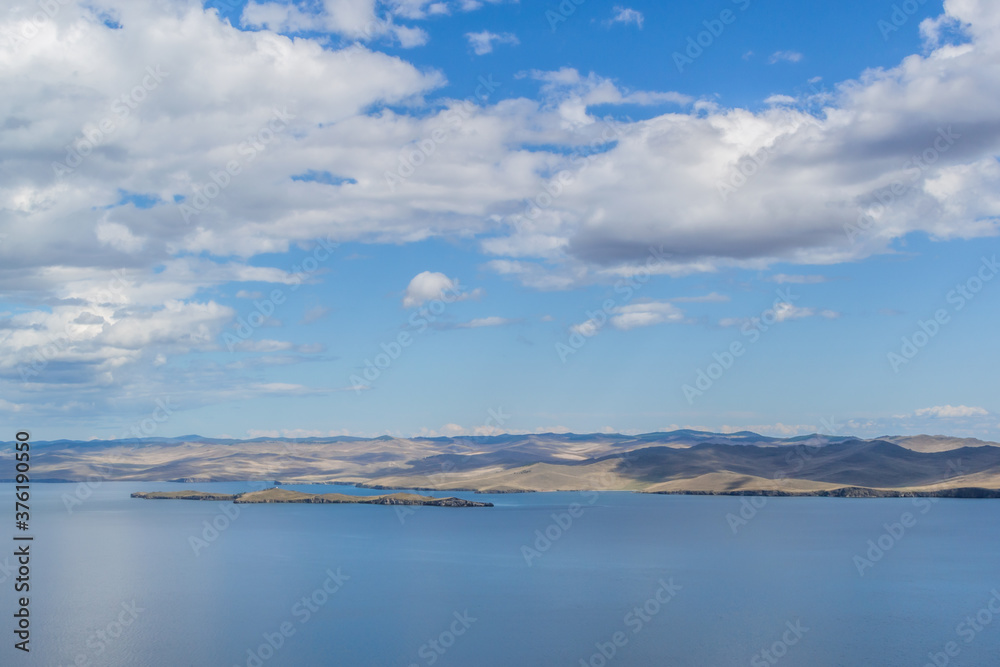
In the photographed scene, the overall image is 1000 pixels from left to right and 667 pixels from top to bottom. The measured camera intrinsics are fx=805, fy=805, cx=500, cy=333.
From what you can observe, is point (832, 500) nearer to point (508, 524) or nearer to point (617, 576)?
point (508, 524)

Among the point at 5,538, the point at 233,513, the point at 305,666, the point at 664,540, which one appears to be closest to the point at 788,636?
the point at 305,666

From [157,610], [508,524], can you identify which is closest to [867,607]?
[157,610]

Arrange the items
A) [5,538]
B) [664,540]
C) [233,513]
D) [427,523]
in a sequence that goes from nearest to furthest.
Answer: [664,540]
[5,538]
[427,523]
[233,513]

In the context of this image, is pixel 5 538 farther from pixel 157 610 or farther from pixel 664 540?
pixel 664 540

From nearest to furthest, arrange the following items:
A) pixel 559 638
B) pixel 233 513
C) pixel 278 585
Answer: pixel 559 638
pixel 278 585
pixel 233 513

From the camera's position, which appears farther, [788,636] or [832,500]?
[832,500]

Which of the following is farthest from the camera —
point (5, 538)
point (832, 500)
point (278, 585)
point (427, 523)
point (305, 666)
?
point (832, 500)
